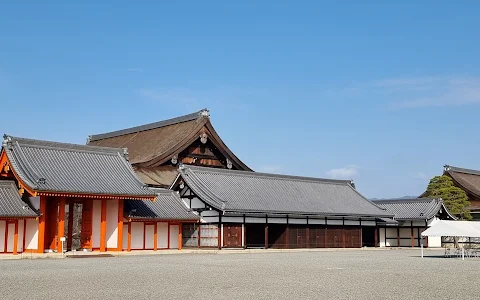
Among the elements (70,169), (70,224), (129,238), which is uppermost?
(70,169)

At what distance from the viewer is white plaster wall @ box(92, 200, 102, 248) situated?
30.9 m

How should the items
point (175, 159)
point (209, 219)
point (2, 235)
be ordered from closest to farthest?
point (2, 235)
point (209, 219)
point (175, 159)

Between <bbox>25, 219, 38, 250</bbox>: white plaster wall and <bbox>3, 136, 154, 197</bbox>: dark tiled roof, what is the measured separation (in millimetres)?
2655

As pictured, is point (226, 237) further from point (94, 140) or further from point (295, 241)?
point (94, 140)

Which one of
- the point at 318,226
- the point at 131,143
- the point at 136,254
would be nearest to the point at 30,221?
the point at 136,254

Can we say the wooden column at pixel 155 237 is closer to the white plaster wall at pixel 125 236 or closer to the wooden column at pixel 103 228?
the white plaster wall at pixel 125 236

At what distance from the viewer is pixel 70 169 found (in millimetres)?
30562

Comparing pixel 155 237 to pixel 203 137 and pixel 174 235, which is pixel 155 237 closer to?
pixel 174 235

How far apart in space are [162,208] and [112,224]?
4.04 metres

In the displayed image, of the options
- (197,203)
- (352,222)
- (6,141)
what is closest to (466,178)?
(352,222)

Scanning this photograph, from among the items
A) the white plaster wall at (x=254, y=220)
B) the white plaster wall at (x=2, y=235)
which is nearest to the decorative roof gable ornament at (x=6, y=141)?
the white plaster wall at (x=2, y=235)

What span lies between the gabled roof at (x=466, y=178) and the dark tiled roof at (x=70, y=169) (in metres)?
38.8

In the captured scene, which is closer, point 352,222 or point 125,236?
point 125,236

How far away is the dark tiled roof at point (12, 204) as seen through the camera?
2766cm
